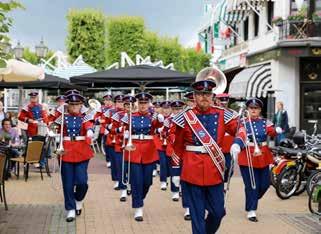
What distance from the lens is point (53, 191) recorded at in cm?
1234

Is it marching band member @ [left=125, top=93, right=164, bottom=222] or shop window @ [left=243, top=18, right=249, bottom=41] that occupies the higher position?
shop window @ [left=243, top=18, right=249, bottom=41]

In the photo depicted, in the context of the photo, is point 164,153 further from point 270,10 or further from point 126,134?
point 270,10

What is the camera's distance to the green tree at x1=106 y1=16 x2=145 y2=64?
42.3 metres

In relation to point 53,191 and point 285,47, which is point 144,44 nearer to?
point 285,47

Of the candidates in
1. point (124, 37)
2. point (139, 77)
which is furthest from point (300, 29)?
point (124, 37)

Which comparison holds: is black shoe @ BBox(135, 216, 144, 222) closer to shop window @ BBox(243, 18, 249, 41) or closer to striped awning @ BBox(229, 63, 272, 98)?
striped awning @ BBox(229, 63, 272, 98)

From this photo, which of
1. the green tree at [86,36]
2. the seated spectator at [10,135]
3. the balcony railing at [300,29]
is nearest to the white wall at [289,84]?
the balcony railing at [300,29]

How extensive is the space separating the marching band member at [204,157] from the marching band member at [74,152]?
8.65 ft

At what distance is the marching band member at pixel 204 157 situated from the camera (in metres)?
6.98

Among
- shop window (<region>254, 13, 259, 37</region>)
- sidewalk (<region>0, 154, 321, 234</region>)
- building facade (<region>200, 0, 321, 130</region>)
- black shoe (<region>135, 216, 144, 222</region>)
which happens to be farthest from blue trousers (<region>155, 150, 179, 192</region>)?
shop window (<region>254, 13, 259, 37</region>)

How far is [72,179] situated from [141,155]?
42.8 inches

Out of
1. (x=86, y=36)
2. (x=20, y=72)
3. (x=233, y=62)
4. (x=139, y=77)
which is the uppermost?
(x=86, y=36)

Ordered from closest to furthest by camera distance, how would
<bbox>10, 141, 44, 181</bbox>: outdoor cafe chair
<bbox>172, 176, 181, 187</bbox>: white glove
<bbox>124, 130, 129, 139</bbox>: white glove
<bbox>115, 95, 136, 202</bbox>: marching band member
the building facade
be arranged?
<bbox>124, 130, 129, 139</bbox>: white glove → <bbox>115, 95, 136, 202</bbox>: marching band member → <bbox>172, 176, 181, 187</bbox>: white glove → <bbox>10, 141, 44, 181</bbox>: outdoor cafe chair → the building facade

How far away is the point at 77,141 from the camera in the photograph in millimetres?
9477
